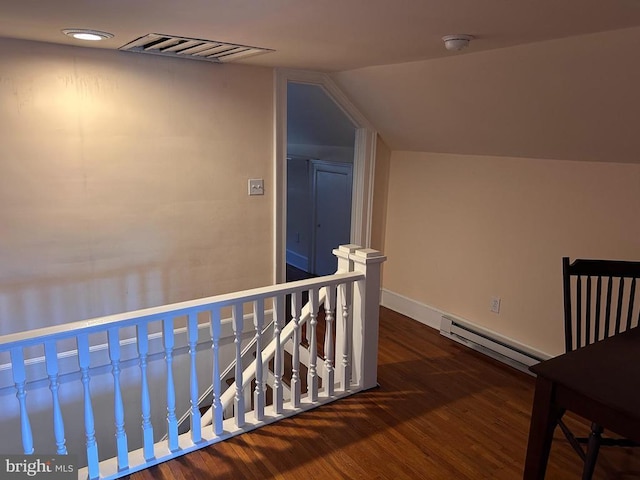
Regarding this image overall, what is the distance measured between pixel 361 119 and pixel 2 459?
3.11 m

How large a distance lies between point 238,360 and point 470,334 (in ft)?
6.11

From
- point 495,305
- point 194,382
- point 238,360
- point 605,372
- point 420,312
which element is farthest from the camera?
point 420,312

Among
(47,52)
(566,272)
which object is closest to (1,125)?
(47,52)

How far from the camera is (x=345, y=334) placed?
8.78ft

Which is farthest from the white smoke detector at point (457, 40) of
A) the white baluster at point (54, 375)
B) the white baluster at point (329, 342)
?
the white baluster at point (54, 375)

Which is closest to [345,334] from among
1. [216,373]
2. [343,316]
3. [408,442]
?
[343,316]

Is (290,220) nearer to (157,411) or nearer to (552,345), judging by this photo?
(157,411)

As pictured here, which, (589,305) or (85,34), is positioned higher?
(85,34)

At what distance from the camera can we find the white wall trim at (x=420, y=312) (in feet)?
11.0

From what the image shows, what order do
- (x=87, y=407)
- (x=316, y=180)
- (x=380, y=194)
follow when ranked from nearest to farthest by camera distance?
(x=87, y=407) → (x=380, y=194) → (x=316, y=180)

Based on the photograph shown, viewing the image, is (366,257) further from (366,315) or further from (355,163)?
(355,163)

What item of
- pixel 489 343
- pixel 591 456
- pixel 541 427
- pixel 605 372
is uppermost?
pixel 605 372

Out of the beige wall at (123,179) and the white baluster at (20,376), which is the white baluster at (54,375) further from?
the beige wall at (123,179)

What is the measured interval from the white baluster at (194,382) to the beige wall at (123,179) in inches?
45.9
